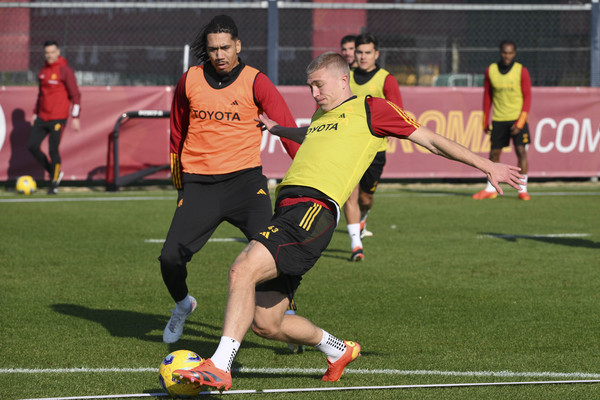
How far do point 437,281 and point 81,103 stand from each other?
912cm

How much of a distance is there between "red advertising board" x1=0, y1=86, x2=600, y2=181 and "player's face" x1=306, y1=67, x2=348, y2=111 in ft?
33.9

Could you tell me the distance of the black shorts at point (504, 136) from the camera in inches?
566

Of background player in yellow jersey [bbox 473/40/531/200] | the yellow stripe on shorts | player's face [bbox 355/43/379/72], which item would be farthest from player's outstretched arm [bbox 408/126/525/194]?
background player in yellow jersey [bbox 473/40/531/200]

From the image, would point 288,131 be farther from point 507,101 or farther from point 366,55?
point 507,101

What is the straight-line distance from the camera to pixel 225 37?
5984 mm

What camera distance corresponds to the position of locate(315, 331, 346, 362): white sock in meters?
5.13

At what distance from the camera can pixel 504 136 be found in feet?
47.9

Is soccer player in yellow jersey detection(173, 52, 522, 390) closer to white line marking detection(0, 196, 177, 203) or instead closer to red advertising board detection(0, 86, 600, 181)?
white line marking detection(0, 196, 177, 203)

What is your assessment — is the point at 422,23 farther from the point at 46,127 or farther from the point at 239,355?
the point at 239,355

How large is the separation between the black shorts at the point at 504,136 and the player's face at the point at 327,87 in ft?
31.6

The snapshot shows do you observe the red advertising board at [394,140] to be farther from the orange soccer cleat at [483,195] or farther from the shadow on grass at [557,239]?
the shadow on grass at [557,239]

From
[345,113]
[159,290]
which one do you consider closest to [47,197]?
[159,290]

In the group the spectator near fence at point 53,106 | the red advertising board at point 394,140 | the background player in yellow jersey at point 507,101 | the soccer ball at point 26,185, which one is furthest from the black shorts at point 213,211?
the red advertising board at point 394,140

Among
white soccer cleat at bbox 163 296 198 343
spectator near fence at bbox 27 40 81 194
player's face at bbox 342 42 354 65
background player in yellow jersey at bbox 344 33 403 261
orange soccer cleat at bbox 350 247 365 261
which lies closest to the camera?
white soccer cleat at bbox 163 296 198 343
